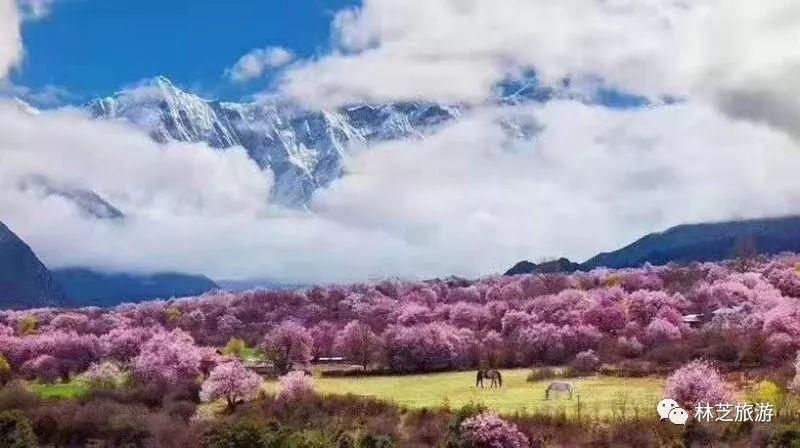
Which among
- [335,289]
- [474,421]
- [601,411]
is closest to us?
[474,421]

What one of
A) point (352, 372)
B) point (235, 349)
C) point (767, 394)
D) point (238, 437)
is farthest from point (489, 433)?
point (235, 349)

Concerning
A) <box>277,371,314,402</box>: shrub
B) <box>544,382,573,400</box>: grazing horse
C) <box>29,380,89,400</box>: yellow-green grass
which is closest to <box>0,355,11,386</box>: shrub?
<box>29,380,89,400</box>: yellow-green grass

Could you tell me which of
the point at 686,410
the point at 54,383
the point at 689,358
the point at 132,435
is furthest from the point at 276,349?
the point at 686,410

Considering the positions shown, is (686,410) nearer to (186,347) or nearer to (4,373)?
(186,347)

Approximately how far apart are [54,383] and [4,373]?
12.7 feet

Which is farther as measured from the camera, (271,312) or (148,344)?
(271,312)

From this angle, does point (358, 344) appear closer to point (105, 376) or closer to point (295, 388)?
point (295, 388)

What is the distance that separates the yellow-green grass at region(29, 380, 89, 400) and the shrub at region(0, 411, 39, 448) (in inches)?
368

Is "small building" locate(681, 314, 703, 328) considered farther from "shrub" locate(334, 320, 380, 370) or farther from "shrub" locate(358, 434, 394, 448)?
"shrub" locate(358, 434, 394, 448)

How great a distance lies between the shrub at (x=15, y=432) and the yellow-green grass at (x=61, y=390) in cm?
934

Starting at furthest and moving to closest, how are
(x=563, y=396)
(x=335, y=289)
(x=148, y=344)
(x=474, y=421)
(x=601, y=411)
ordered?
(x=335, y=289) < (x=148, y=344) < (x=563, y=396) < (x=601, y=411) < (x=474, y=421)

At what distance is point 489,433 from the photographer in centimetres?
3394

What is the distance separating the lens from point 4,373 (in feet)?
204

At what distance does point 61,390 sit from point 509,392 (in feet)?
86.0
